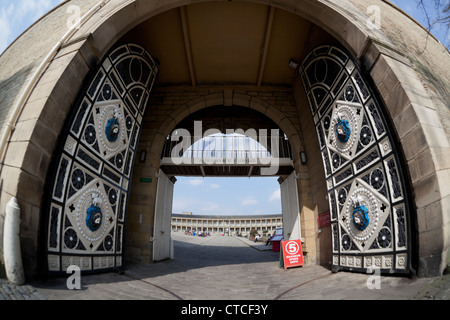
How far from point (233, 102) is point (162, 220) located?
453 cm

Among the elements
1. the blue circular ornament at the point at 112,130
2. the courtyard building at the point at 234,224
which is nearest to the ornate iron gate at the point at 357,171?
the blue circular ornament at the point at 112,130

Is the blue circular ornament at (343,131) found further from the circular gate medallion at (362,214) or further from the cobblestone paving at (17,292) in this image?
the cobblestone paving at (17,292)

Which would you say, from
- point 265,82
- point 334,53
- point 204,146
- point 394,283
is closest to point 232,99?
point 265,82

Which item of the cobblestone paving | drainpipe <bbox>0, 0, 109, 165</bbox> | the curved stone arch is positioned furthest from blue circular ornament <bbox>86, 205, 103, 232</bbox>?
the curved stone arch

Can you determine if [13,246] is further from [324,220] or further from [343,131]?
[324,220]

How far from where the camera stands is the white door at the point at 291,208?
7.47m

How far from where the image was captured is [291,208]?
26.6 feet

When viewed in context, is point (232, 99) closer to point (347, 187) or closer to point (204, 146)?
point (204, 146)

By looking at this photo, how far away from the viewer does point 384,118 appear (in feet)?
13.6

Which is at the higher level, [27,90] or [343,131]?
[27,90]

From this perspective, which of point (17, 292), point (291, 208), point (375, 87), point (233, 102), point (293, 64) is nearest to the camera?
point (17, 292)

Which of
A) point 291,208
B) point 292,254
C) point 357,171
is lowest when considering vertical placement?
point 292,254

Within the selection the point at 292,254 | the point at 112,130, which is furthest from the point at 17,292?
the point at 292,254

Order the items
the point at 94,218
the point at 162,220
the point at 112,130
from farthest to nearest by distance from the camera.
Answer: the point at 162,220
the point at 112,130
the point at 94,218
